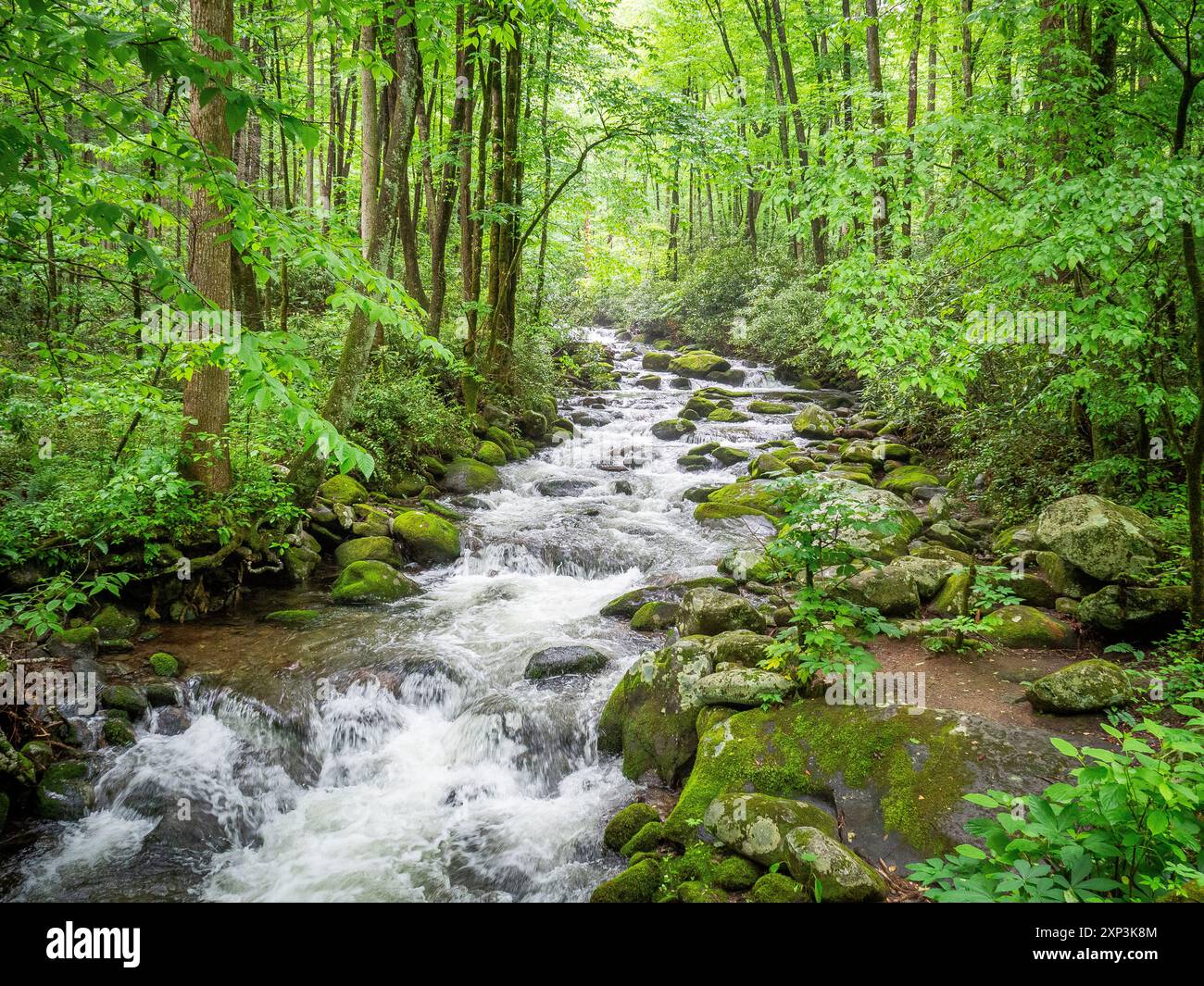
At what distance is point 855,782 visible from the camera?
4184mm

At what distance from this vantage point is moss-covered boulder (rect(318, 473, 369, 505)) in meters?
9.84

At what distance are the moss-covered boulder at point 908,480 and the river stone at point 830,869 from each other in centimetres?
851

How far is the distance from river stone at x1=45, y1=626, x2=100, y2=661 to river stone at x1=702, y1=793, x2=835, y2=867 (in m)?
6.03

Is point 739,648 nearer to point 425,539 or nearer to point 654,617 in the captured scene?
point 654,617

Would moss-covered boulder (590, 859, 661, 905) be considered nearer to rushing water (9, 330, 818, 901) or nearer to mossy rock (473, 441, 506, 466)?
rushing water (9, 330, 818, 901)

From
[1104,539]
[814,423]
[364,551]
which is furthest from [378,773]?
[814,423]

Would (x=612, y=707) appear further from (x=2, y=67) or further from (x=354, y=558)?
(x=2, y=67)

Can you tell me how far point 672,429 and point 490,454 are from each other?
216 inches

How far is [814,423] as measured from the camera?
1546 cm

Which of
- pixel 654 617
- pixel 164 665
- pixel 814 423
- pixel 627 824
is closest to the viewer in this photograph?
pixel 627 824

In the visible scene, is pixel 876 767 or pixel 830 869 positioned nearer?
pixel 830 869

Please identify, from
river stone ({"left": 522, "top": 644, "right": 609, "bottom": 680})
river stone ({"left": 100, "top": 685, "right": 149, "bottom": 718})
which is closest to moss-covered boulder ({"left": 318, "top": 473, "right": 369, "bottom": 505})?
river stone ({"left": 100, "top": 685, "right": 149, "bottom": 718})

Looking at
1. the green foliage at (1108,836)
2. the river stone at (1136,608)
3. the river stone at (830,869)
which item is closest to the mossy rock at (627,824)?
the river stone at (830,869)
